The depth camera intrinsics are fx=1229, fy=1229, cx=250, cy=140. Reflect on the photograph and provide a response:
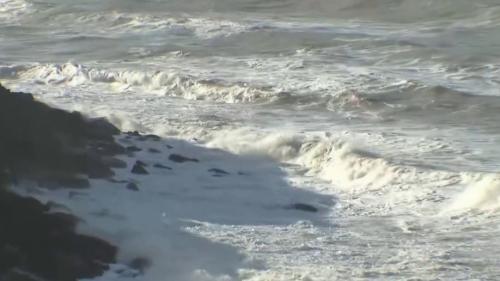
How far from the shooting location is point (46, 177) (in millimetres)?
13203

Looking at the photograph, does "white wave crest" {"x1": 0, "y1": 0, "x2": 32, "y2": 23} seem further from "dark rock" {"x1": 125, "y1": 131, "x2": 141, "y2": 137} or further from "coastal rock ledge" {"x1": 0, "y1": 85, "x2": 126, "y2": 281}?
"coastal rock ledge" {"x1": 0, "y1": 85, "x2": 126, "y2": 281}

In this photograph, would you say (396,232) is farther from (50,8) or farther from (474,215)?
(50,8)

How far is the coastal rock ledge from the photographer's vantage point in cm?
1052

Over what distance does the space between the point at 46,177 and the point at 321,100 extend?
869 centimetres

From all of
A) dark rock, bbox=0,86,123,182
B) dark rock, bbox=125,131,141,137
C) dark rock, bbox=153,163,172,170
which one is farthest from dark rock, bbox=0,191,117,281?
dark rock, bbox=125,131,141,137

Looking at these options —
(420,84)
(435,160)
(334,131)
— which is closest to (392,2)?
(420,84)

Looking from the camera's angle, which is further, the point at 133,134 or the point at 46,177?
the point at 133,134

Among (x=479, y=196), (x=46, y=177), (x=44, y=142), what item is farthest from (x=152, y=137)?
(x=479, y=196)

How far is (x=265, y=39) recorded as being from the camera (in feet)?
94.0

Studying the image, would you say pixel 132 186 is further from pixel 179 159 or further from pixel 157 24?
pixel 157 24

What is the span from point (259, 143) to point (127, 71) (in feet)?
27.1

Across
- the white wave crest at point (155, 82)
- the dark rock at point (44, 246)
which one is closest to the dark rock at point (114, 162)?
the dark rock at point (44, 246)

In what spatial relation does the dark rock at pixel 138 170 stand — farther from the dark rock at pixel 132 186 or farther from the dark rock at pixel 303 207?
the dark rock at pixel 303 207

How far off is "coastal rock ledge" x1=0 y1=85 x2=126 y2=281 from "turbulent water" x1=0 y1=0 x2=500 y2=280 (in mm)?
761
